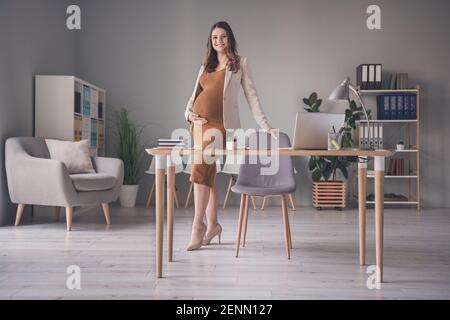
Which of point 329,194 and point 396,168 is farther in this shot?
point 396,168

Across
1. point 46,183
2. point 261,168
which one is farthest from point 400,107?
point 46,183

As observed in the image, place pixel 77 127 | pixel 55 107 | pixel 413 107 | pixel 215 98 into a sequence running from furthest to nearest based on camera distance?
pixel 413 107, pixel 77 127, pixel 55 107, pixel 215 98

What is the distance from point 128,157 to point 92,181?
1.69 meters

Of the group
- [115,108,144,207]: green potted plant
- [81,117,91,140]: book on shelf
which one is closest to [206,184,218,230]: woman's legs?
[81,117,91,140]: book on shelf

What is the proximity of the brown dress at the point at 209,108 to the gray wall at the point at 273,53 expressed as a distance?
302cm

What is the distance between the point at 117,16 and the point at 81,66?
78 centimetres

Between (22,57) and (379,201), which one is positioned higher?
(22,57)

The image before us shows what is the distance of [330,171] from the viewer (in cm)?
604

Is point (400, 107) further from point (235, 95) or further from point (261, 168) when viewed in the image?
point (235, 95)

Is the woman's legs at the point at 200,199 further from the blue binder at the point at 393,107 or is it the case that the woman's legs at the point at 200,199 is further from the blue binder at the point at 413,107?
the blue binder at the point at 413,107

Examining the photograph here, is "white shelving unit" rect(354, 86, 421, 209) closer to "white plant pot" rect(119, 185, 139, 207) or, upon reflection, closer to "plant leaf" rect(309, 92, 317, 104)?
"plant leaf" rect(309, 92, 317, 104)

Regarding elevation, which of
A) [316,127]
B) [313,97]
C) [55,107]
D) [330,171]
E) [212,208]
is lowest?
[212,208]
